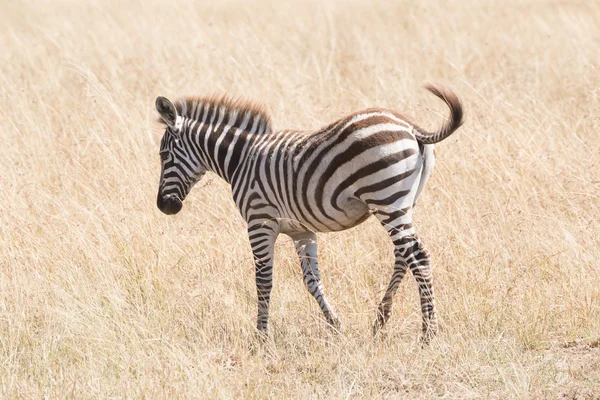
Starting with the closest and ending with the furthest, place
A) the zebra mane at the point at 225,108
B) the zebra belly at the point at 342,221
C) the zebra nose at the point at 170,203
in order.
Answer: the zebra belly at the point at 342,221 < the zebra mane at the point at 225,108 < the zebra nose at the point at 170,203

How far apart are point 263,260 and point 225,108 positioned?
4.00 feet

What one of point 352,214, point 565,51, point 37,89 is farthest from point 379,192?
point 565,51

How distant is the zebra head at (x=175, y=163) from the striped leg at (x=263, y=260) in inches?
Answer: 30.6

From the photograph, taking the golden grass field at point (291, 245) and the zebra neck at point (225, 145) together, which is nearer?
the golden grass field at point (291, 245)

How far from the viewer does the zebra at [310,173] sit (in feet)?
16.3

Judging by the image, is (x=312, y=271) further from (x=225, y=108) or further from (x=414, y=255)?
(x=225, y=108)

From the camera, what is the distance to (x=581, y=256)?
241 inches

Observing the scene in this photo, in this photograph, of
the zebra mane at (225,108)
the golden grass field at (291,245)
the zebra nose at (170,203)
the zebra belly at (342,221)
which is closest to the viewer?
the golden grass field at (291,245)

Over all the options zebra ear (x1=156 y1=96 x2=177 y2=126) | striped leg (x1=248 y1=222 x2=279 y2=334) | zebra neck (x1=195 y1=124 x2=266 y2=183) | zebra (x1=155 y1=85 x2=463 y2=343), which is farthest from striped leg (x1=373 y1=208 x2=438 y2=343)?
zebra ear (x1=156 y1=96 x2=177 y2=126)

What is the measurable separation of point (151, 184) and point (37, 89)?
3.72 m

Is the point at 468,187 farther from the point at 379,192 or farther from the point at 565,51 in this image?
the point at 565,51

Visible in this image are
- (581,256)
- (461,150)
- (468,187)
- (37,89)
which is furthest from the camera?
(37,89)

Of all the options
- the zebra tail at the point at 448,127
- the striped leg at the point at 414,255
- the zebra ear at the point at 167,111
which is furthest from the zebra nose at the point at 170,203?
the zebra tail at the point at 448,127

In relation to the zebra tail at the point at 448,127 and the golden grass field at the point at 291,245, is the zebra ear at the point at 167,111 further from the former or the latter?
the zebra tail at the point at 448,127
